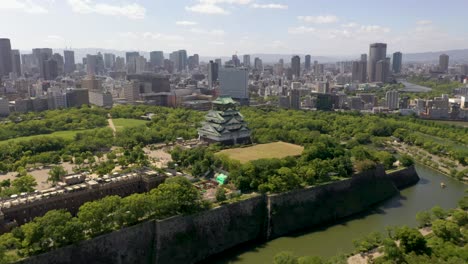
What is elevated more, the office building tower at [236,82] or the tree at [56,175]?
the office building tower at [236,82]

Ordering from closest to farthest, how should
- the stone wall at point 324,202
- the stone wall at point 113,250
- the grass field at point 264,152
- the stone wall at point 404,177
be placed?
1. the stone wall at point 113,250
2. the stone wall at point 324,202
3. the stone wall at point 404,177
4. the grass field at point 264,152

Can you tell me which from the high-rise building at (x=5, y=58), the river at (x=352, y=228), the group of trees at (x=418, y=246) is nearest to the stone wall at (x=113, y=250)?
the river at (x=352, y=228)

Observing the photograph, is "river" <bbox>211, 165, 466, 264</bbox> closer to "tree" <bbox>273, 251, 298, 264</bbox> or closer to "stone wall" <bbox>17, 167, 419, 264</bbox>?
"stone wall" <bbox>17, 167, 419, 264</bbox>

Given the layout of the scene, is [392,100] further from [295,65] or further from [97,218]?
[295,65]

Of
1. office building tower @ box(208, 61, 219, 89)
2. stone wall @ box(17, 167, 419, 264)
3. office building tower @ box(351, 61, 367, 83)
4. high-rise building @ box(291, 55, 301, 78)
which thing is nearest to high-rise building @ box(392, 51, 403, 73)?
office building tower @ box(351, 61, 367, 83)

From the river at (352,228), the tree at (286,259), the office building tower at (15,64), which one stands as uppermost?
the office building tower at (15,64)

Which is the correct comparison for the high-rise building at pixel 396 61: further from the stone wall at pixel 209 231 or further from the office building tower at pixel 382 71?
the stone wall at pixel 209 231
